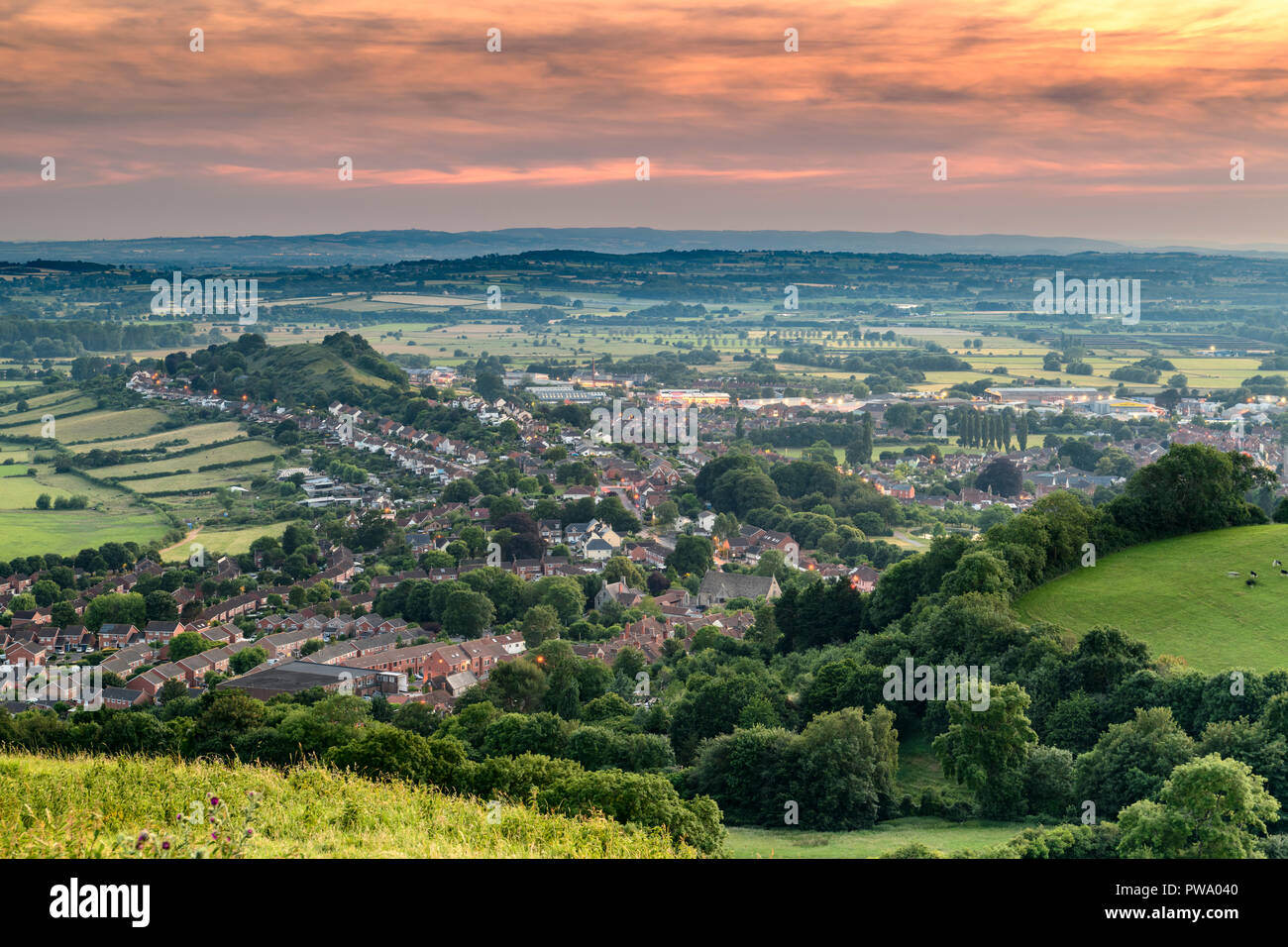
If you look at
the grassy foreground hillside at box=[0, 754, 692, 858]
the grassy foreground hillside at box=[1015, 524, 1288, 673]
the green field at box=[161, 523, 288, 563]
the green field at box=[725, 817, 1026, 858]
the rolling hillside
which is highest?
the rolling hillside

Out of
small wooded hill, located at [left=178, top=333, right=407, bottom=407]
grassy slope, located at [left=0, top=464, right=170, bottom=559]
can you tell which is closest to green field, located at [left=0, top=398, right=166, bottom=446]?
small wooded hill, located at [left=178, top=333, right=407, bottom=407]

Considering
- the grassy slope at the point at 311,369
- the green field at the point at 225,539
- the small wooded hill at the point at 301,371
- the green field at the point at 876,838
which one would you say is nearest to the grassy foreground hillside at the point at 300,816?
the green field at the point at 876,838

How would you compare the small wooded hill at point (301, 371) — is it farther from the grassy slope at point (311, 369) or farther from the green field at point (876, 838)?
the green field at point (876, 838)

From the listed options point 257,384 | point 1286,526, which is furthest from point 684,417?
point 1286,526

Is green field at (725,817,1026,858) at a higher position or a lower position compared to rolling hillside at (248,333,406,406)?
lower

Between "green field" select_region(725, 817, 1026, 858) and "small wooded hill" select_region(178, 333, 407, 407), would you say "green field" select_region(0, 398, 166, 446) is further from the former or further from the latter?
"green field" select_region(725, 817, 1026, 858)

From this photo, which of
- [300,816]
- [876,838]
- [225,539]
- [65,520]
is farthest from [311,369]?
[300,816]

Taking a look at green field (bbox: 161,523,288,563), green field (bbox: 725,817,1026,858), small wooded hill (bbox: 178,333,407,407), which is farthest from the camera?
small wooded hill (bbox: 178,333,407,407)
